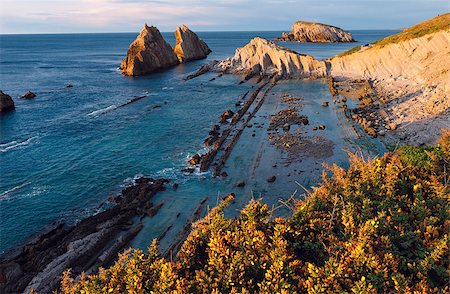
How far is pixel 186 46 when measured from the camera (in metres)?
138

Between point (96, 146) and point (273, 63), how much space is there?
64.7m

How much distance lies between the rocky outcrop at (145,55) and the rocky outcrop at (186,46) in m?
18.4

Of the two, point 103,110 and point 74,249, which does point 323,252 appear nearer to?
point 74,249

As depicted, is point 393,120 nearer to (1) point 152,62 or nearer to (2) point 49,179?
(2) point 49,179

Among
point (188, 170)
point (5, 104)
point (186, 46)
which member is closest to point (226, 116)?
point (188, 170)

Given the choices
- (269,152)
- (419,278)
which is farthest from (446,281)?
(269,152)

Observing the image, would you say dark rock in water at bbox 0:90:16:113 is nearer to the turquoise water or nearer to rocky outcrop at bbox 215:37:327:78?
the turquoise water

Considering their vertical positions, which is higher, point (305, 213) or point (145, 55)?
point (145, 55)

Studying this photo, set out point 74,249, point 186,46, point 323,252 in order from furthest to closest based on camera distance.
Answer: point 186,46, point 74,249, point 323,252

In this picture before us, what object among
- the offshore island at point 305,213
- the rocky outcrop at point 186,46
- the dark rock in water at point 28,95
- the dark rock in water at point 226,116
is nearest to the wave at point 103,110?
the offshore island at point 305,213

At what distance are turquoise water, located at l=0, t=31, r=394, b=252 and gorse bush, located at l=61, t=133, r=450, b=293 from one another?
1529 centimetres

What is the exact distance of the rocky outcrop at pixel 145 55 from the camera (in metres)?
106

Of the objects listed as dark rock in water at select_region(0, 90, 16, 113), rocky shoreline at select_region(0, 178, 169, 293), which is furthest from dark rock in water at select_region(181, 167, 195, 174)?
dark rock in water at select_region(0, 90, 16, 113)

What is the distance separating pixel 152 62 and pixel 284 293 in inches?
4357
